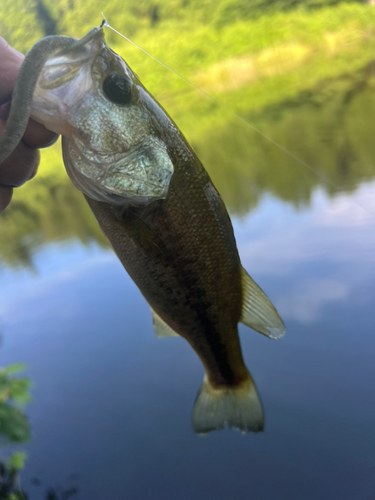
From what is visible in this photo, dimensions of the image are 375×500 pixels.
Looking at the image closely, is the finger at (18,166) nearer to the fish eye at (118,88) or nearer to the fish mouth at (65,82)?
the fish mouth at (65,82)

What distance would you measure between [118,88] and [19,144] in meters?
0.32

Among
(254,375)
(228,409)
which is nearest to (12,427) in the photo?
(228,409)

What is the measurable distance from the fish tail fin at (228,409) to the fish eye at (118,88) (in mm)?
1226

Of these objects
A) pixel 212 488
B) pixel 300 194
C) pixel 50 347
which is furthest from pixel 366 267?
pixel 50 347

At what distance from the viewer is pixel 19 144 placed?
108 cm

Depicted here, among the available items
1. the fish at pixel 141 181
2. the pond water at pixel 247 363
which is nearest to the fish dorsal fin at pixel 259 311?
the fish at pixel 141 181

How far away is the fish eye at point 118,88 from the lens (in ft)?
3.37

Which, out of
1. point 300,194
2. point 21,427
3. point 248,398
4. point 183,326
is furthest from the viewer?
point 300,194

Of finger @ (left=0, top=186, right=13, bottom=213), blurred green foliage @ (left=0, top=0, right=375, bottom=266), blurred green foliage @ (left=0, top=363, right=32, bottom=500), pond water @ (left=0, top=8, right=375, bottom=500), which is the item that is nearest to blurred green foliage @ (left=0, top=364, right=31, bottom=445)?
blurred green foliage @ (left=0, top=363, right=32, bottom=500)

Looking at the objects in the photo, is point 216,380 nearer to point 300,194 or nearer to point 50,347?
point 50,347

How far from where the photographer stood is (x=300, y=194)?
6613 mm

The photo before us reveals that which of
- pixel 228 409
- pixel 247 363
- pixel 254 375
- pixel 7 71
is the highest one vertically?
pixel 247 363

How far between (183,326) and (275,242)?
14.0ft

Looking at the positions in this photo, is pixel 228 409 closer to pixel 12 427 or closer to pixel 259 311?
pixel 259 311
